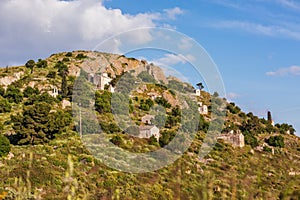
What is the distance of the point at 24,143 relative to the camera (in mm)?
52750

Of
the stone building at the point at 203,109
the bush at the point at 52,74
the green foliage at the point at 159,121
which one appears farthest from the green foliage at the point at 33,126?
the stone building at the point at 203,109

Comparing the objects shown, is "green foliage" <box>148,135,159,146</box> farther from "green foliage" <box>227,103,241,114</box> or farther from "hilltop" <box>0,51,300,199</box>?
"green foliage" <box>227,103,241,114</box>

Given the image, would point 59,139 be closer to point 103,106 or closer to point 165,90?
point 103,106

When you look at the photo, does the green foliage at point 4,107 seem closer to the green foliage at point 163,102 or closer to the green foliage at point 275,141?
the green foliage at point 163,102

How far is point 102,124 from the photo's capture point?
6812 centimetres

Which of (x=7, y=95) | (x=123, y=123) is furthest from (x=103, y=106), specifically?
(x=7, y=95)

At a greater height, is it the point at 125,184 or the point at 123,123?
the point at 123,123

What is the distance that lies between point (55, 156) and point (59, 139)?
8820mm

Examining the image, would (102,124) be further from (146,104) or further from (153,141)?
(146,104)

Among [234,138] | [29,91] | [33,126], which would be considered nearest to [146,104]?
[234,138]

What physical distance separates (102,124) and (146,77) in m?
40.4

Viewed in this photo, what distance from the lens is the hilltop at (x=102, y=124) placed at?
43.1 metres

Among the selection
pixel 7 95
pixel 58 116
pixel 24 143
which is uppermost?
pixel 7 95

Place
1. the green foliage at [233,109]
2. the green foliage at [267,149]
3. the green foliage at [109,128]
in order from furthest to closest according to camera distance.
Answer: the green foliage at [233,109] → the green foliage at [267,149] → the green foliage at [109,128]
